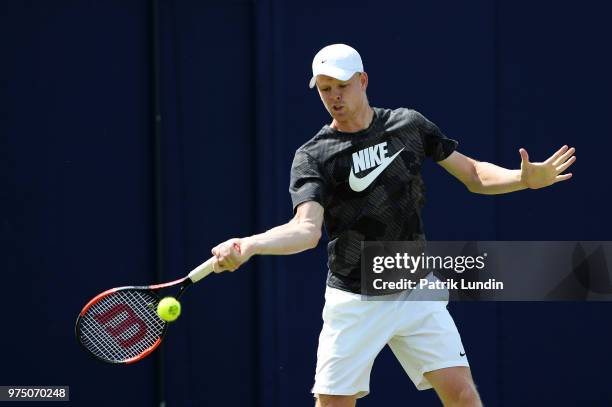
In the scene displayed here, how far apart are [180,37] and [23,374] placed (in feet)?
6.37

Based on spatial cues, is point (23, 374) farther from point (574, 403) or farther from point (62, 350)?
point (574, 403)

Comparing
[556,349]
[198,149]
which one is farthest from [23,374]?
[556,349]

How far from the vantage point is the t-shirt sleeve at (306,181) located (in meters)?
4.98

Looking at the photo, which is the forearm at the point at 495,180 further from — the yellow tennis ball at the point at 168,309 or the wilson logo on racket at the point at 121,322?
the wilson logo on racket at the point at 121,322

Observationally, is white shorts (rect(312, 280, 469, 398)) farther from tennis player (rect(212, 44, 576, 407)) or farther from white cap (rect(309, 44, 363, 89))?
white cap (rect(309, 44, 363, 89))

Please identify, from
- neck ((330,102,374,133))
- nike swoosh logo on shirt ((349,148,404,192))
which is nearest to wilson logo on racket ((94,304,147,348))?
nike swoosh logo on shirt ((349,148,404,192))

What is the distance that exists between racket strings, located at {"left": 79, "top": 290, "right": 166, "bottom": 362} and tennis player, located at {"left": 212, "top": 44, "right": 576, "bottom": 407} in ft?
2.48

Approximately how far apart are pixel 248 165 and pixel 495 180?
169cm

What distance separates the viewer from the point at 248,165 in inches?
258

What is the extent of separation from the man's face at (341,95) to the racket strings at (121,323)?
1.11 meters

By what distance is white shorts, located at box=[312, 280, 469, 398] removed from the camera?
16.7 feet

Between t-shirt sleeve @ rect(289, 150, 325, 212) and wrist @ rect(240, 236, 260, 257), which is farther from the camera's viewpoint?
t-shirt sleeve @ rect(289, 150, 325, 212)

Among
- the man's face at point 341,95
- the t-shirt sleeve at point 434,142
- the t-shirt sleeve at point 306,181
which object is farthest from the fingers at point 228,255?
the t-shirt sleeve at point 434,142

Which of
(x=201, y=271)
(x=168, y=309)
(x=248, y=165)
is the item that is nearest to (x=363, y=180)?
(x=201, y=271)
